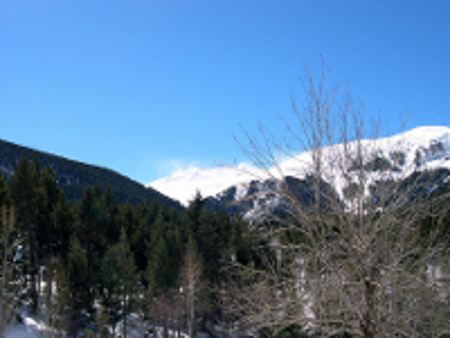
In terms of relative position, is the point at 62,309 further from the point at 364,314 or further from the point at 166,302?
the point at 364,314

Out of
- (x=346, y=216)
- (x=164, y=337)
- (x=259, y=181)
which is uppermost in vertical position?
(x=259, y=181)

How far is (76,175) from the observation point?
126312 millimetres

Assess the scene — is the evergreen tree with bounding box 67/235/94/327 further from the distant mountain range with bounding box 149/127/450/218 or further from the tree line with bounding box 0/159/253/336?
the distant mountain range with bounding box 149/127/450/218

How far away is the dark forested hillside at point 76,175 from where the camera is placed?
11050 centimetres

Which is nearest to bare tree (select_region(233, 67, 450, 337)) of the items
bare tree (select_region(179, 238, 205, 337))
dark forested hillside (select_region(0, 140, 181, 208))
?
bare tree (select_region(179, 238, 205, 337))

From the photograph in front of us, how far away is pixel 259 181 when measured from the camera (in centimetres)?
552

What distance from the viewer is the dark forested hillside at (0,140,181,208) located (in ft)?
363

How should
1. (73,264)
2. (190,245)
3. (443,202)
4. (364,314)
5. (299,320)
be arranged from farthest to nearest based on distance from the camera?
(190,245)
(73,264)
(443,202)
(299,320)
(364,314)

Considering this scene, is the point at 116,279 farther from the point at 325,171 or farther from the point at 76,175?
the point at 76,175

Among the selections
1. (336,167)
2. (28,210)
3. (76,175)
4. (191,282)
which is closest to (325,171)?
(336,167)

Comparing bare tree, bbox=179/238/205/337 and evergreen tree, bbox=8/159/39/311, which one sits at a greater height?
evergreen tree, bbox=8/159/39/311

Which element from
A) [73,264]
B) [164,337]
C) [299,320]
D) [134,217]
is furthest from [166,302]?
[299,320]

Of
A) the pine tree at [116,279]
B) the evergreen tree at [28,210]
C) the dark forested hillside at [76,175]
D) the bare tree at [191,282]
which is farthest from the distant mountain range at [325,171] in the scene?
the dark forested hillside at [76,175]

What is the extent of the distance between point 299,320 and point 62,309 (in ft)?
69.6
